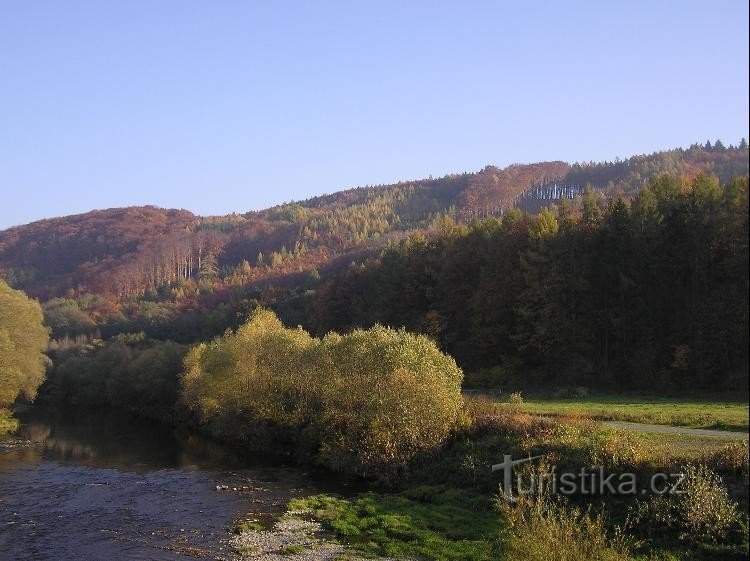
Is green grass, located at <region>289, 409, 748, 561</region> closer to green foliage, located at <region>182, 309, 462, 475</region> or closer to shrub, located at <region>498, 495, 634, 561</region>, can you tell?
shrub, located at <region>498, 495, 634, 561</region>

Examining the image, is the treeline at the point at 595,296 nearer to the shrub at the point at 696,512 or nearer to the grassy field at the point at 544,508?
the grassy field at the point at 544,508

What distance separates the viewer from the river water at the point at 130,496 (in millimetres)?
26922

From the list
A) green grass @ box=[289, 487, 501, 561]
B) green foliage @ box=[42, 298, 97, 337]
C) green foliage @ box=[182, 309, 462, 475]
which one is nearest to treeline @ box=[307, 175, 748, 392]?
green foliage @ box=[182, 309, 462, 475]

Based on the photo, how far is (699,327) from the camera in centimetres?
5509

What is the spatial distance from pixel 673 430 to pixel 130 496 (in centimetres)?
2926

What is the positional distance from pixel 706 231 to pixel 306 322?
6570 centimetres

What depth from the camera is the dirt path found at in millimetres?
31275

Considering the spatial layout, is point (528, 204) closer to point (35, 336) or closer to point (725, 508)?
point (35, 336)

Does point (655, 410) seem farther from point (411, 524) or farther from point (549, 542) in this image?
point (549, 542)

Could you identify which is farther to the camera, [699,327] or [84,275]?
[84,275]

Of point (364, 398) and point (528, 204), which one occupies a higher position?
point (528, 204)

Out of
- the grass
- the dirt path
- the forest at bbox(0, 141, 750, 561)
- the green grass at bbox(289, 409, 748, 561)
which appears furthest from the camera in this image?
the grass

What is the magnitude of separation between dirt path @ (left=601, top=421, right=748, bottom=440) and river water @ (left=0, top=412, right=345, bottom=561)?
54.9ft

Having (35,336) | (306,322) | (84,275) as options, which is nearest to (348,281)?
(306,322)
